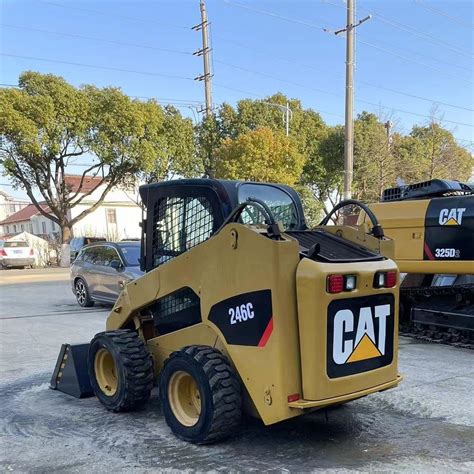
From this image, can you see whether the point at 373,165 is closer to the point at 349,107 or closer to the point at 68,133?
the point at 349,107

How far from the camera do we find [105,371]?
4.84m

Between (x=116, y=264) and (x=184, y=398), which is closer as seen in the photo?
(x=184, y=398)

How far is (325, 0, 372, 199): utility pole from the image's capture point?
17641 mm

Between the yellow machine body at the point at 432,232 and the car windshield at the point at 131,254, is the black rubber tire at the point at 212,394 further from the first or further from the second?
the car windshield at the point at 131,254

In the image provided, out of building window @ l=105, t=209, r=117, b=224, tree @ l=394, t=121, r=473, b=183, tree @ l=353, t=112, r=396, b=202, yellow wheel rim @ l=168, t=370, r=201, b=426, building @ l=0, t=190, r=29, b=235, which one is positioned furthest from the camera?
building @ l=0, t=190, r=29, b=235

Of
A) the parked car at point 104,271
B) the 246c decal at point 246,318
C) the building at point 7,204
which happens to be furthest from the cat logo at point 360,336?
the building at point 7,204

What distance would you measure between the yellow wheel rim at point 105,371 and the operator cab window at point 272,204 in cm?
183

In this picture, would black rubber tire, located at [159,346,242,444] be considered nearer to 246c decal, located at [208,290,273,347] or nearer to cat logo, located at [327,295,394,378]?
246c decal, located at [208,290,273,347]

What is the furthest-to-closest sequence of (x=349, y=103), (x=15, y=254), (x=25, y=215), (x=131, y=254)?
(x=25, y=215), (x=15, y=254), (x=349, y=103), (x=131, y=254)

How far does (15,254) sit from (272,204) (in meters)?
24.6

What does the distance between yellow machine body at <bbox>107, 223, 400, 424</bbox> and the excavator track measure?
13.3 feet

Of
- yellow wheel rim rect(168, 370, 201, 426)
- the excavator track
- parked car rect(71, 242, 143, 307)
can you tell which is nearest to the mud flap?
yellow wheel rim rect(168, 370, 201, 426)

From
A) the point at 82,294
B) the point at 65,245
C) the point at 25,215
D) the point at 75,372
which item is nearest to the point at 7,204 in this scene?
the point at 25,215

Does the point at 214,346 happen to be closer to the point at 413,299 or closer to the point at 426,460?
the point at 426,460
